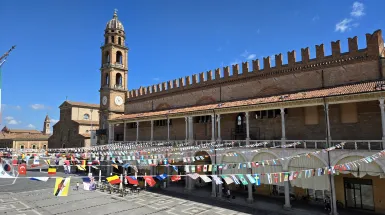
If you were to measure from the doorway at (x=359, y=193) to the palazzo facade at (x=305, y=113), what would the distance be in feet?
0.19

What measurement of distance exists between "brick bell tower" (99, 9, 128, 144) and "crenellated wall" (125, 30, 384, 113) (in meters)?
8.30

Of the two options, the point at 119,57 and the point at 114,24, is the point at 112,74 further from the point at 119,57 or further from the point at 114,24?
the point at 114,24

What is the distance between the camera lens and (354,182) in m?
18.2

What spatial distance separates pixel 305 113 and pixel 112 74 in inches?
A: 1164

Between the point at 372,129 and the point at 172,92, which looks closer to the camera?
the point at 372,129

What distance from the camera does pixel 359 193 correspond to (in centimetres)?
1802

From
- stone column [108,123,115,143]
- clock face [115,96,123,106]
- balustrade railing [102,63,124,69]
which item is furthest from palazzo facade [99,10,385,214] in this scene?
balustrade railing [102,63,124,69]

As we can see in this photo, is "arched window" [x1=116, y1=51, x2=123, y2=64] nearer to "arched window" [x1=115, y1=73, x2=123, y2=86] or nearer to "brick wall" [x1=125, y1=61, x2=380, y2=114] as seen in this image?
"arched window" [x1=115, y1=73, x2=123, y2=86]

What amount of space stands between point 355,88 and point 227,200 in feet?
41.8

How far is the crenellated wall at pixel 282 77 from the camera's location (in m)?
18.8

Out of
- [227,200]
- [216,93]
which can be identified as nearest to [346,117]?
[227,200]

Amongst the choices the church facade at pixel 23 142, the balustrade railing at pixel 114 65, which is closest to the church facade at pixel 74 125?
the balustrade railing at pixel 114 65

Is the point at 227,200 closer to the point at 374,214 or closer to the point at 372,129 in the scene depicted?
the point at 374,214

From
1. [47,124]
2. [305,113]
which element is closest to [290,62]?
[305,113]
